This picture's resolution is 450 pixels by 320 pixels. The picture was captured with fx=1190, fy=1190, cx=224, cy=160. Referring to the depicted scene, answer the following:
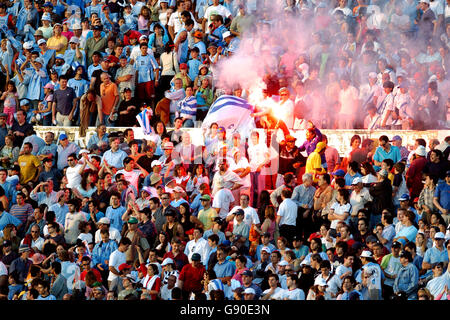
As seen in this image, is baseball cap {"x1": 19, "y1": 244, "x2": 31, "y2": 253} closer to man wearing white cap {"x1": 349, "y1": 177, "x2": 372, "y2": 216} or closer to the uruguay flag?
the uruguay flag

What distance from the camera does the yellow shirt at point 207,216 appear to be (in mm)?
17875

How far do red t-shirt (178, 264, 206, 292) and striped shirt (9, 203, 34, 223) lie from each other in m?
3.47

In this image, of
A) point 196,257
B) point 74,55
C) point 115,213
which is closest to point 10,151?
point 74,55

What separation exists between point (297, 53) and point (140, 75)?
289 centimetres

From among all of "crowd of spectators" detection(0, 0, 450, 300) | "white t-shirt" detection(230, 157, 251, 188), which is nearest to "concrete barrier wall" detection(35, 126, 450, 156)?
"crowd of spectators" detection(0, 0, 450, 300)

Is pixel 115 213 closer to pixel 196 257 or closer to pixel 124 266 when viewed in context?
pixel 124 266

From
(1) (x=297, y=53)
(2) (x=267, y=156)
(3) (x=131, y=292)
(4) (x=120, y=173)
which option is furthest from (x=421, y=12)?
(3) (x=131, y=292)

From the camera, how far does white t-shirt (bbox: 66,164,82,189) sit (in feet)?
63.5

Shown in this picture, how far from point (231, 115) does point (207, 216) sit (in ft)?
9.67

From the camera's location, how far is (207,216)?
58.8 feet

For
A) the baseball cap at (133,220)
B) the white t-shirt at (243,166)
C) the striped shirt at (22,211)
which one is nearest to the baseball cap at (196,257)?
the baseball cap at (133,220)
